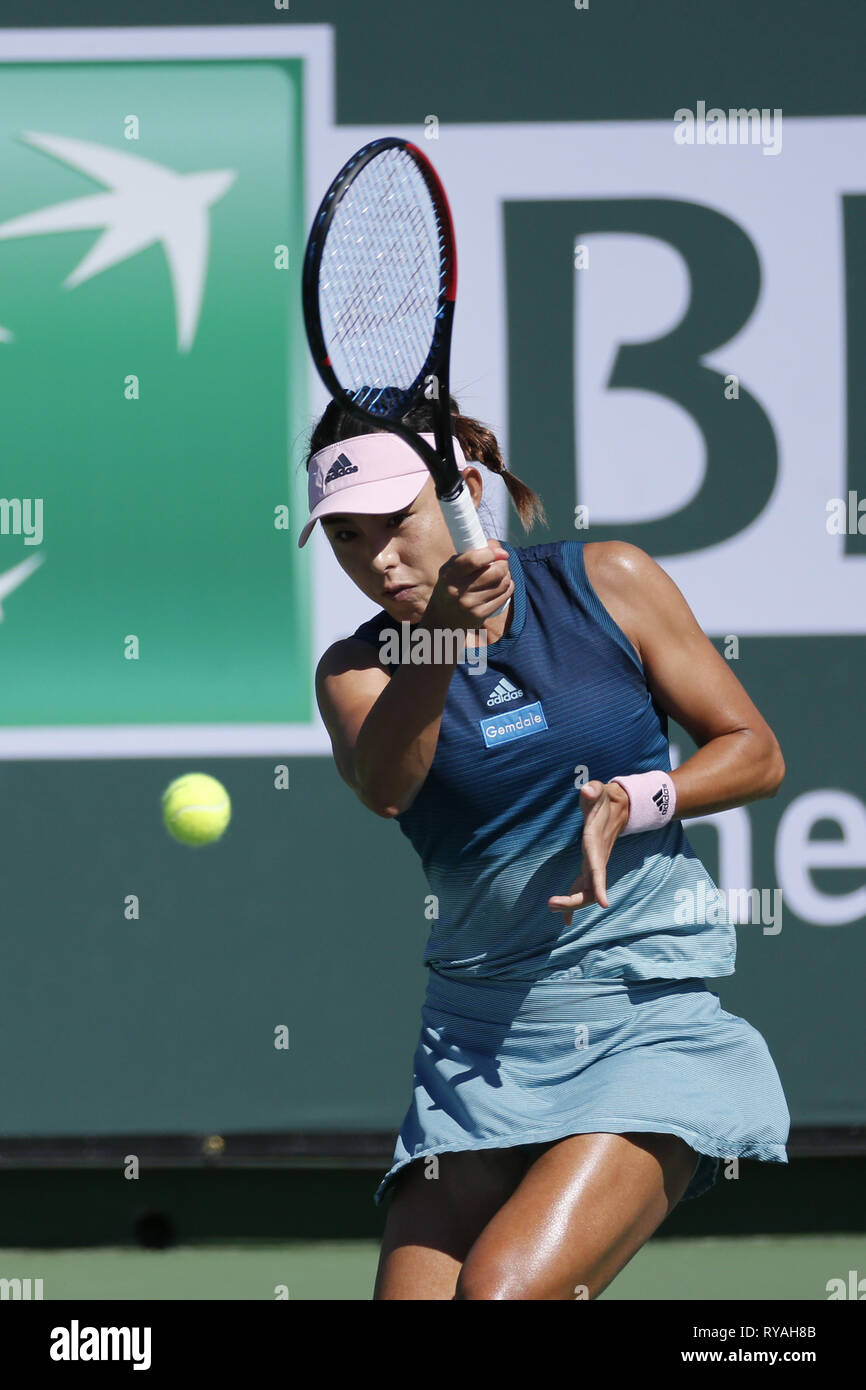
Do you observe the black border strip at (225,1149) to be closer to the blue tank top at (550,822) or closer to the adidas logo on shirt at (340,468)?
the blue tank top at (550,822)

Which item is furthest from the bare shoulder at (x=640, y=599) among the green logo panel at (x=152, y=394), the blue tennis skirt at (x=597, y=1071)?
the green logo panel at (x=152, y=394)

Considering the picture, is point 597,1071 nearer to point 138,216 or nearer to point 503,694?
point 503,694

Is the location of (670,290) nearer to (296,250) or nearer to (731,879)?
(296,250)

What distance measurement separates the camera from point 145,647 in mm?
3697

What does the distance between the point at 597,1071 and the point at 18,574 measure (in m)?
2.32

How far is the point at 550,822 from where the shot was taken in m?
1.95

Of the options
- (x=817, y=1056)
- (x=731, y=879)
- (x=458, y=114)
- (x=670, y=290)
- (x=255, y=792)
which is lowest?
(x=817, y=1056)

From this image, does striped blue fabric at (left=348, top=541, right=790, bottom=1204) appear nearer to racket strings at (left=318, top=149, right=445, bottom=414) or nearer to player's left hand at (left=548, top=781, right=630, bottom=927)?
player's left hand at (left=548, top=781, right=630, bottom=927)

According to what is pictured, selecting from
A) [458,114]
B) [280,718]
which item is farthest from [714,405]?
[280,718]

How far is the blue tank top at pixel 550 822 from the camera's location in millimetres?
1930

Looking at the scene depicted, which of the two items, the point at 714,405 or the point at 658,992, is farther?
the point at 714,405

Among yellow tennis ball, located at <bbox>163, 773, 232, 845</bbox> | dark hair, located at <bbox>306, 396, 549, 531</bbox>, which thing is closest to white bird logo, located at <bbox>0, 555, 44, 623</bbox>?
yellow tennis ball, located at <bbox>163, 773, 232, 845</bbox>

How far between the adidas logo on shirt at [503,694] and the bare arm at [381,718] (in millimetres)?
91

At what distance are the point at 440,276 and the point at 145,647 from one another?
189 centimetres
